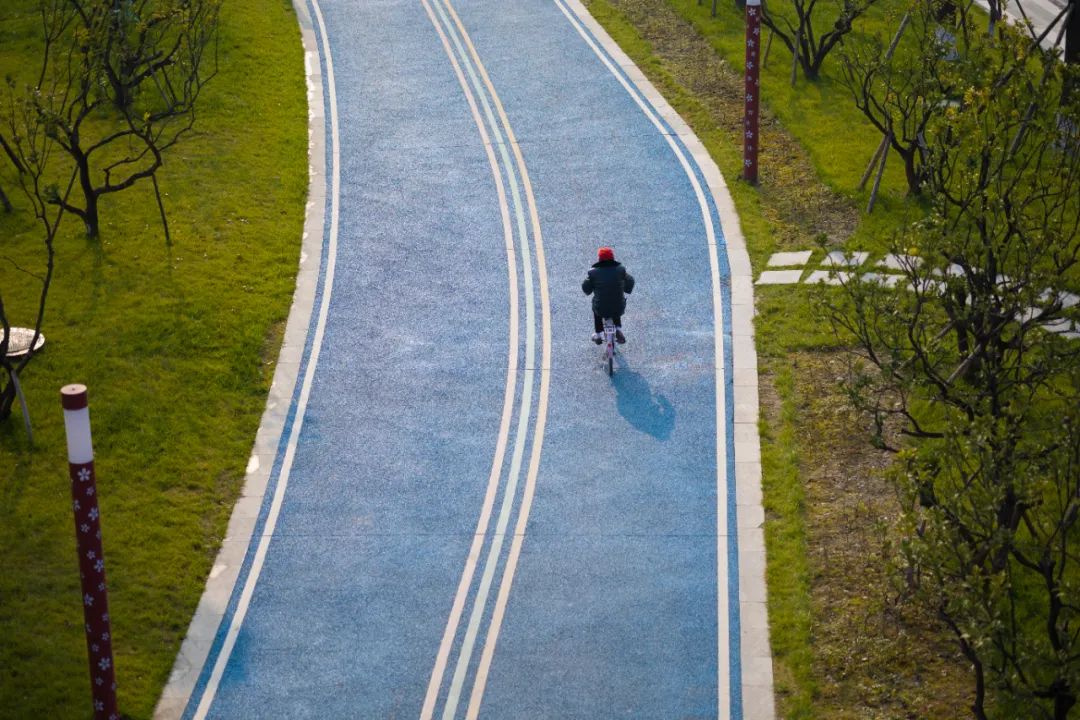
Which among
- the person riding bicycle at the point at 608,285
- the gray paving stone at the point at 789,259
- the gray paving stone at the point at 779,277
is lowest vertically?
the gray paving stone at the point at 779,277

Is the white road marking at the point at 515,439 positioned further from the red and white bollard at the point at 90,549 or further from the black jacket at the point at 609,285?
the red and white bollard at the point at 90,549

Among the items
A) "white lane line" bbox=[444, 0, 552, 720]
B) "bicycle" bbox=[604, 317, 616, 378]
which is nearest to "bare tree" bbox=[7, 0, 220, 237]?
"white lane line" bbox=[444, 0, 552, 720]

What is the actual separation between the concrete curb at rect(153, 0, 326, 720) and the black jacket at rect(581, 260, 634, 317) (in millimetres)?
4328

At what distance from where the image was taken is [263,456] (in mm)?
17484

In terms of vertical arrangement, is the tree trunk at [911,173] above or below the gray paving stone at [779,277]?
above

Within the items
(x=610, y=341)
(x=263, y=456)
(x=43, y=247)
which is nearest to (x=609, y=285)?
(x=610, y=341)

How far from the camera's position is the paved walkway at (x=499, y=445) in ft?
46.2

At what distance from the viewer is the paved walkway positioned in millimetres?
14070

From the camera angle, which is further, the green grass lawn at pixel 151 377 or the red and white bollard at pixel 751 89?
the red and white bollard at pixel 751 89

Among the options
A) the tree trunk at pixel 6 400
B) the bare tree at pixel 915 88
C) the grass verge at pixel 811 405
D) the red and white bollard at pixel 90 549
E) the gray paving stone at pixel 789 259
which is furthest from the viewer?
the gray paving stone at pixel 789 259

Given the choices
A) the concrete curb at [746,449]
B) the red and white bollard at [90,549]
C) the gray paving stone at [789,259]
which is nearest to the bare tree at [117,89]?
the concrete curb at [746,449]

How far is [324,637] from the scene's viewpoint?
14523 millimetres

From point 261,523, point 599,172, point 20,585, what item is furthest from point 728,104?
point 20,585

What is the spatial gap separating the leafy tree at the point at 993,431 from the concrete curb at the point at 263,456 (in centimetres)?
720
